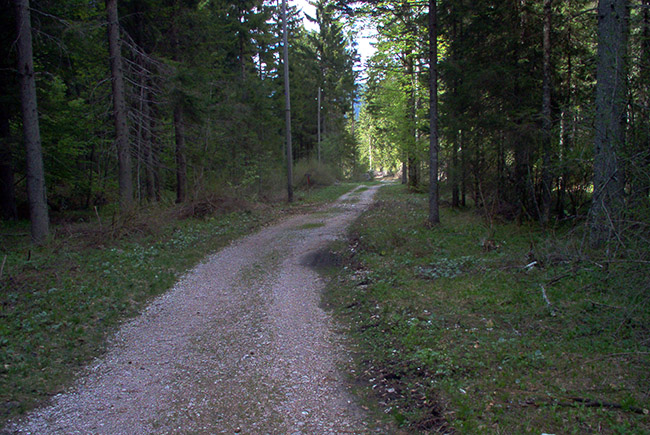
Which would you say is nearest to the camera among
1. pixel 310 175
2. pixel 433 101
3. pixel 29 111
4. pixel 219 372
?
pixel 219 372

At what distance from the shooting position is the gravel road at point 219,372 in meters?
3.94

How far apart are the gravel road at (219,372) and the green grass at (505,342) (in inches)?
20.8

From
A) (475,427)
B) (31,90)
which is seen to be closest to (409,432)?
(475,427)

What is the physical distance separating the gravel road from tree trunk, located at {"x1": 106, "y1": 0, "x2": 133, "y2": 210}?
661 cm

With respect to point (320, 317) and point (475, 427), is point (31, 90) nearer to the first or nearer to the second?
point (320, 317)

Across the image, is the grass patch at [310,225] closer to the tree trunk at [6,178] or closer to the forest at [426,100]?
the forest at [426,100]

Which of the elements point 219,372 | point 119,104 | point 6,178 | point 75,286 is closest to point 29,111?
point 119,104

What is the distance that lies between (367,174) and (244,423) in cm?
5538

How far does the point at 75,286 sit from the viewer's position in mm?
7414

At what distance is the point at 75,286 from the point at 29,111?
5.99m

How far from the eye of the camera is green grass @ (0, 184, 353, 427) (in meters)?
4.89

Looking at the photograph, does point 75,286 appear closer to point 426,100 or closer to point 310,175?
point 426,100

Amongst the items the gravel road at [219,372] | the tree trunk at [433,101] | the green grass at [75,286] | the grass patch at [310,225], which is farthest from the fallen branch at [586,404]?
the grass patch at [310,225]

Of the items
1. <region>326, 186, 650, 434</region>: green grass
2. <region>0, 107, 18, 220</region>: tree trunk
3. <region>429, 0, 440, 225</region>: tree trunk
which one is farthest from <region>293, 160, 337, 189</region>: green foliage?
<region>326, 186, 650, 434</region>: green grass
